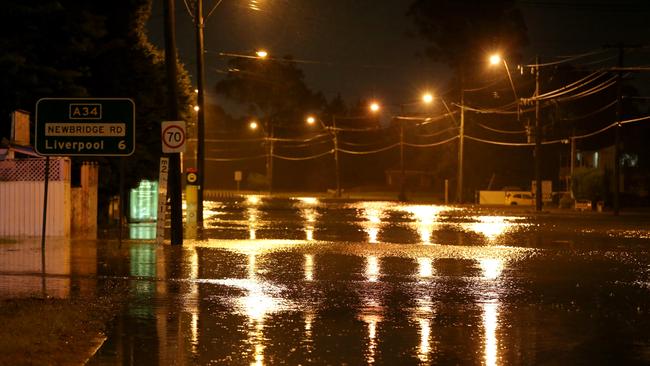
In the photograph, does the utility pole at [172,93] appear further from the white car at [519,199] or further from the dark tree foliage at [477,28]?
the dark tree foliage at [477,28]

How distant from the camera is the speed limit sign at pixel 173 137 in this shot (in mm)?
21000

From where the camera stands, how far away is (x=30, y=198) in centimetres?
2362

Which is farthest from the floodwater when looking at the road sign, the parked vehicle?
the parked vehicle

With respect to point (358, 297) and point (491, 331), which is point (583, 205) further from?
point (491, 331)

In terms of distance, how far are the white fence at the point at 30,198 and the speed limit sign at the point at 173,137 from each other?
4.28 metres

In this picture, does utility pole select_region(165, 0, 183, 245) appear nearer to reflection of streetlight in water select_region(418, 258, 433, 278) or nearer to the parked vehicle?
reflection of streetlight in water select_region(418, 258, 433, 278)

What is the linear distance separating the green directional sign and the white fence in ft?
16.7

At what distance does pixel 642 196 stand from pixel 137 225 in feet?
138

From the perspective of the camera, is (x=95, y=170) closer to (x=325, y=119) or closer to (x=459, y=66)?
(x=459, y=66)

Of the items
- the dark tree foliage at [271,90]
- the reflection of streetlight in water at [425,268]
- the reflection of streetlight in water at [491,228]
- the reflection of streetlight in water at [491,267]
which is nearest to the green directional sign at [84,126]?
the reflection of streetlight in water at [425,268]

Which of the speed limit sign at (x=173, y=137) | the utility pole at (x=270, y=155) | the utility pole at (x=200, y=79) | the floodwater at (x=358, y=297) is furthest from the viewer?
the utility pole at (x=270, y=155)

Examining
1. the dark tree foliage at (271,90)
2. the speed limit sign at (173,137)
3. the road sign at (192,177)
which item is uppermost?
the dark tree foliage at (271,90)

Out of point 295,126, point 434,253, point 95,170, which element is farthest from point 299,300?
point 295,126

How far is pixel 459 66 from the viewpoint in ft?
243
